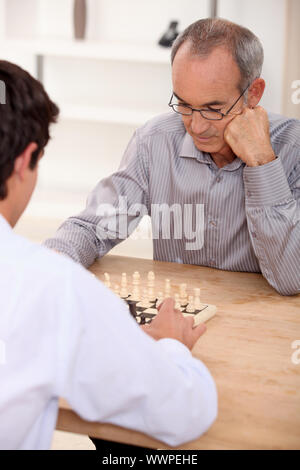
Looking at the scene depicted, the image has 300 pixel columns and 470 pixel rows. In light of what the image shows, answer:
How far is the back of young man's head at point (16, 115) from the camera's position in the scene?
1157 millimetres

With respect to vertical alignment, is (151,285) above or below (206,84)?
below

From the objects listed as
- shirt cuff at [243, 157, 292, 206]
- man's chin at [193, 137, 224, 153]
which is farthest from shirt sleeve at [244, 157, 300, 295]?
man's chin at [193, 137, 224, 153]

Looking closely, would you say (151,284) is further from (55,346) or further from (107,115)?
(107,115)

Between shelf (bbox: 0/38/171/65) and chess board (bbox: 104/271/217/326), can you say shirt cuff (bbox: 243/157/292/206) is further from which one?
shelf (bbox: 0/38/171/65)

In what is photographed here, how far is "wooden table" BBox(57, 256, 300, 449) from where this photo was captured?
1262 mm

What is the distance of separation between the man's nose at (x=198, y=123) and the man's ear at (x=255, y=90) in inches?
7.0

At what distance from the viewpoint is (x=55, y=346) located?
107 centimetres

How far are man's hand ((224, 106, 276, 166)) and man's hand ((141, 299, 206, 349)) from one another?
29.5 inches

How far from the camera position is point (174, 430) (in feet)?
3.90

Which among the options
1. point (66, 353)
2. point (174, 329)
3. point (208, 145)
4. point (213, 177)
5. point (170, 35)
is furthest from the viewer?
point (170, 35)

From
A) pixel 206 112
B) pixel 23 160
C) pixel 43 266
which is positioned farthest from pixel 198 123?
pixel 43 266

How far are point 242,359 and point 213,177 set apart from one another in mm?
895

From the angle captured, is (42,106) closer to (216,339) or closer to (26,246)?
(26,246)
